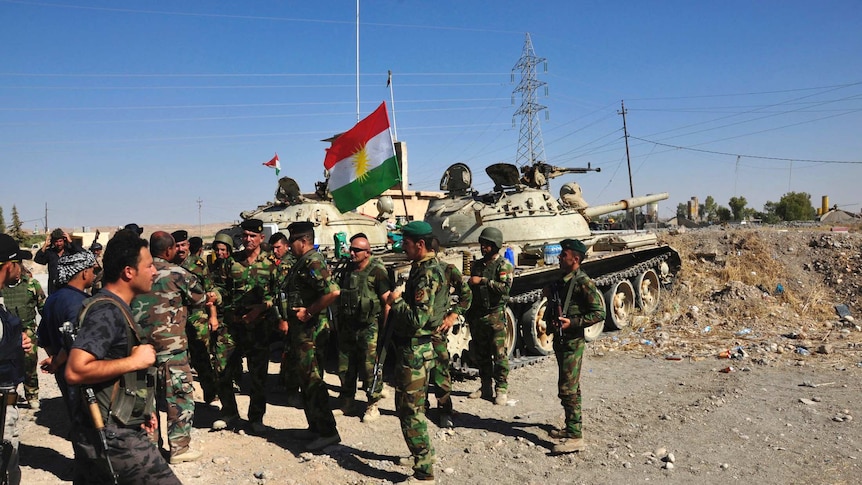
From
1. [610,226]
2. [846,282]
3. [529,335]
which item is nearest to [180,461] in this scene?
[529,335]

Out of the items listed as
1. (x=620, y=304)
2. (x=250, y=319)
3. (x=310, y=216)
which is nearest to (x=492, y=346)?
(x=250, y=319)

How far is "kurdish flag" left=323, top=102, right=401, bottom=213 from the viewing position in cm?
865

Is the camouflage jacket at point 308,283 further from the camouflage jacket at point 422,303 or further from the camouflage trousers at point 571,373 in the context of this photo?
the camouflage trousers at point 571,373

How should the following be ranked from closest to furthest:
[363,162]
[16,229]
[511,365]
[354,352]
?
[354,352] < [511,365] < [363,162] < [16,229]

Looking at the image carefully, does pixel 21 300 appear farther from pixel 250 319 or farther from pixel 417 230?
pixel 417 230

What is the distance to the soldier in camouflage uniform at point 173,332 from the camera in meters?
4.76

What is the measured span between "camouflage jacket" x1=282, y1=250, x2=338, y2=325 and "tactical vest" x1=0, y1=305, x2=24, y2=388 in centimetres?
215

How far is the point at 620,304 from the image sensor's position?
12070 millimetres

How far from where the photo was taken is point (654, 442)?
5.50 m

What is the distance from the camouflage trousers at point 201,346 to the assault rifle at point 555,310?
3.48 metres

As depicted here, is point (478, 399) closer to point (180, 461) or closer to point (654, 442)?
point (654, 442)

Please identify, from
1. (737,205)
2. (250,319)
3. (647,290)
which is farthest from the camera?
(737,205)

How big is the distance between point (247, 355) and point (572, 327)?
319 centimetres

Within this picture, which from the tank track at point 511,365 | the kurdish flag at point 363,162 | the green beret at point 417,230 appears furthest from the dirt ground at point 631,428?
the kurdish flag at point 363,162
